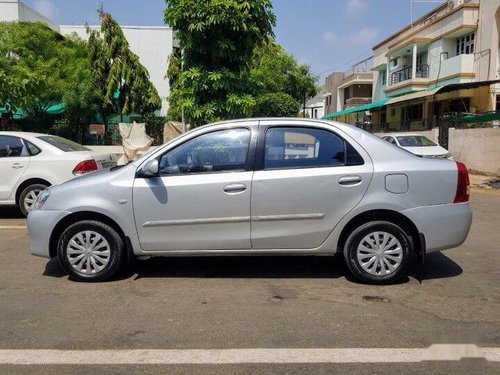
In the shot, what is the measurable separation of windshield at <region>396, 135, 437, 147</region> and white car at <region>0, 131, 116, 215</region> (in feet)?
35.3

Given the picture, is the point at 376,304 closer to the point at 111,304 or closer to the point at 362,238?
the point at 362,238

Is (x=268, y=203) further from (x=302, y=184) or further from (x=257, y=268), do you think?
(x=257, y=268)

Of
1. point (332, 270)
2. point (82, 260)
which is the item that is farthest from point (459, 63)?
point (82, 260)

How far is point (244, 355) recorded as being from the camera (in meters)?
3.46

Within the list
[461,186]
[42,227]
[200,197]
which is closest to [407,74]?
[461,186]

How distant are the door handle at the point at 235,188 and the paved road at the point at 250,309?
3.28 feet

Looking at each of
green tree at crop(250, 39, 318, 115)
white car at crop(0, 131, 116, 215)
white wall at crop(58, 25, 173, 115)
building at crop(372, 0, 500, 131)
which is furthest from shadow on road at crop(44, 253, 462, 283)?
green tree at crop(250, 39, 318, 115)

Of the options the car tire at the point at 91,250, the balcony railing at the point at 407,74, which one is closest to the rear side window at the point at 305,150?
the car tire at the point at 91,250

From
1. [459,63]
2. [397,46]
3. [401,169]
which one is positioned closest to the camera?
[401,169]

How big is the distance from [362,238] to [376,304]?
0.71 metres

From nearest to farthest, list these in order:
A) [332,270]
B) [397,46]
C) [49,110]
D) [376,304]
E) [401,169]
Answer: [376,304]
[401,169]
[332,270]
[49,110]
[397,46]

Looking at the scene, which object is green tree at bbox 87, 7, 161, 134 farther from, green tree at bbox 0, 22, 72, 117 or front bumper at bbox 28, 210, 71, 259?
front bumper at bbox 28, 210, 71, 259

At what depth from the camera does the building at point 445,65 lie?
23969 mm

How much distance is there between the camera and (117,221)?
16.2ft
